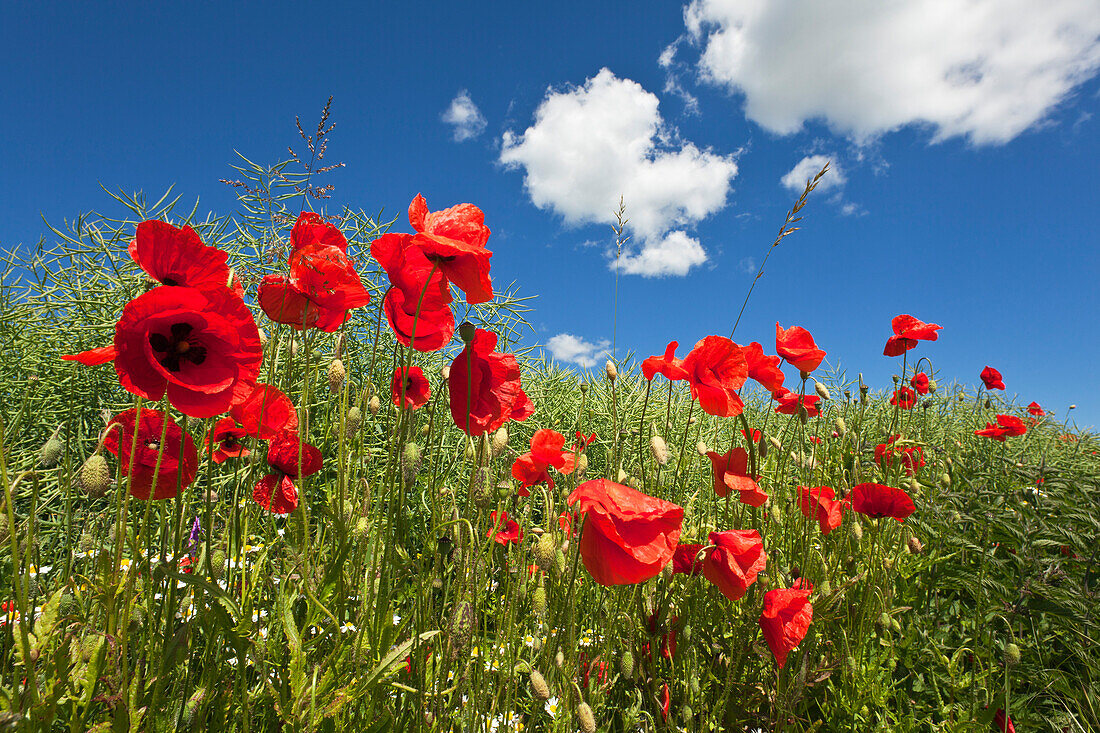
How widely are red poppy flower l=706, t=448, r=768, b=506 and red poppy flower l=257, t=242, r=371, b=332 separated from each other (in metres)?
1.08

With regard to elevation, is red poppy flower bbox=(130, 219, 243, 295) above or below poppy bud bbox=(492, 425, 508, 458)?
above

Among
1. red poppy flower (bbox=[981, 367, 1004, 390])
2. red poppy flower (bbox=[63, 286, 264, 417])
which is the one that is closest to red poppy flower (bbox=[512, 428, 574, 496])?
red poppy flower (bbox=[63, 286, 264, 417])

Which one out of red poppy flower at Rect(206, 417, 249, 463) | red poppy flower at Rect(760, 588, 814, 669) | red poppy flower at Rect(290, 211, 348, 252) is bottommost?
red poppy flower at Rect(760, 588, 814, 669)

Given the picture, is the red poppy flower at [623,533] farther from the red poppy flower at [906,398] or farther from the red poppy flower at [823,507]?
→ the red poppy flower at [906,398]

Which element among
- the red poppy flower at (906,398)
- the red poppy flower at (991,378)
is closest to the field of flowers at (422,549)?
the red poppy flower at (906,398)

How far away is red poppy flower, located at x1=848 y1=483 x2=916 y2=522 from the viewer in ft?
7.11

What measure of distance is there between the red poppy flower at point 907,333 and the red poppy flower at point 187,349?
9.37 ft

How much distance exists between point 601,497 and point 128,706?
0.87 m

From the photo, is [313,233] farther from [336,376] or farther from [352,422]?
[352,422]

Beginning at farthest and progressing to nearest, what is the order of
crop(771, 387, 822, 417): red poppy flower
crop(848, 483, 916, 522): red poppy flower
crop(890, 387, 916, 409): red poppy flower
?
1. crop(890, 387, 916, 409): red poppy flower
2. crop(771, 387, 822, 417): red poppy flower
3. crop(848, 483, 916, 522): red poppy flower

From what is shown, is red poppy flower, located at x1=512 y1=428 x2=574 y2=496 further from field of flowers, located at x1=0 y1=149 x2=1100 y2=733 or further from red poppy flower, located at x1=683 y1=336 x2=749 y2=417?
red poppy flower, located at x1=683 y1=336 x2=749 y2=417

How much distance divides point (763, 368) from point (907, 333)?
56.2 inches

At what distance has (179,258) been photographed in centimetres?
99

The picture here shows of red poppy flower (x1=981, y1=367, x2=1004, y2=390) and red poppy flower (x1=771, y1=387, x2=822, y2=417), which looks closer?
red poppy flower (x1=771, y1=387, x2=822, y2=417)
